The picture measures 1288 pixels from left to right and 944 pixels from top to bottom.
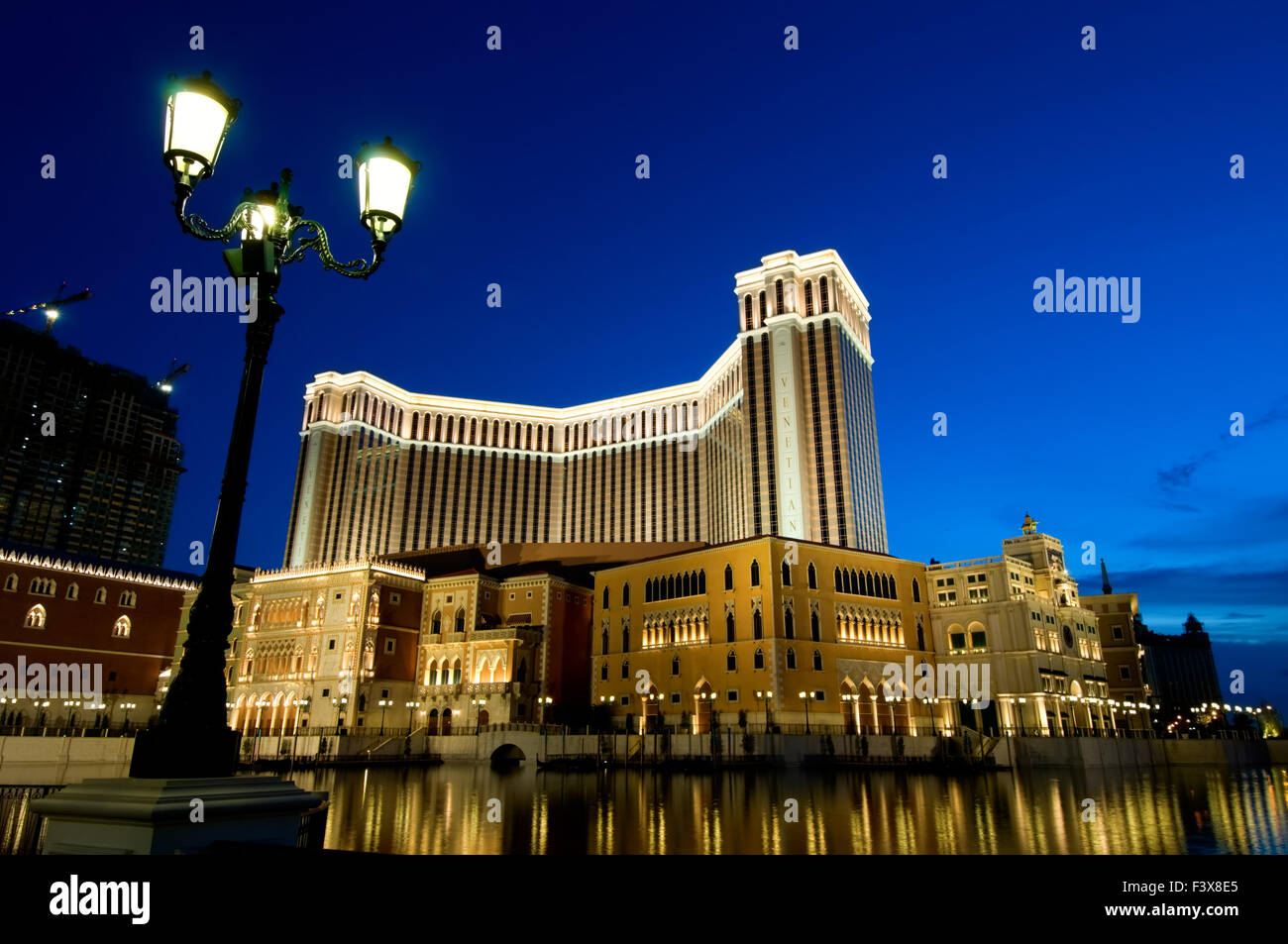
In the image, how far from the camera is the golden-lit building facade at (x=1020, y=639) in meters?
56.2

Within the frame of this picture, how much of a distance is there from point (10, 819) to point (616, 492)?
379 feet

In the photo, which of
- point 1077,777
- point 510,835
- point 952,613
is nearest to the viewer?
point 510,835

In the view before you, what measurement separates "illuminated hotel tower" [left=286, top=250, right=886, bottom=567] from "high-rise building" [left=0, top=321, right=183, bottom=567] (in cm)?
2838

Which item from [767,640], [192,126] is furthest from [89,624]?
[192,126]

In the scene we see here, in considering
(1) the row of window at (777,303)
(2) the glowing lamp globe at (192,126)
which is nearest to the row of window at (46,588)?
(2) the glowing lamp globe at (192,126)

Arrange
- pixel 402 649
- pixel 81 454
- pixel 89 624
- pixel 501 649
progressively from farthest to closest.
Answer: pixel 81 454 < pixel 402 649 < pixel 89 624 < pixel 501 649

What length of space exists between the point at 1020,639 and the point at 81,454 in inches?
5316

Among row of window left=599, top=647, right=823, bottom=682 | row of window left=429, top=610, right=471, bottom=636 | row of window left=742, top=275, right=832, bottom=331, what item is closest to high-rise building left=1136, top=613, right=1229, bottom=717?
row of window left=742, top=275, right=832, bottom=331

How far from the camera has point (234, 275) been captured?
7949 millimetres

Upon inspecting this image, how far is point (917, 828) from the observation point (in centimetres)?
1839

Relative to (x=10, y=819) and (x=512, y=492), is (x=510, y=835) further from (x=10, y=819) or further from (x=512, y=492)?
(x=512, y=492)

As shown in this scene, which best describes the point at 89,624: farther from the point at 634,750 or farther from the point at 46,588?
the point at 634,750

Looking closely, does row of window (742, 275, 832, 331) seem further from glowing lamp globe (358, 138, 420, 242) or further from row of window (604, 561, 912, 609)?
glowing lamp globe (358, 138, 420, 242)

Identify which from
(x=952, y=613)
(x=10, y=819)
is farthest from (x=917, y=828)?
(x=952, y=613)
